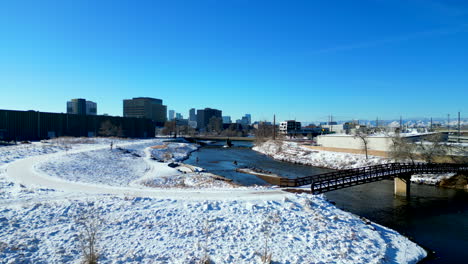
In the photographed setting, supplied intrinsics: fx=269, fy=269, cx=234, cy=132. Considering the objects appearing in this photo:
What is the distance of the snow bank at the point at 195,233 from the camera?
39.0 ft

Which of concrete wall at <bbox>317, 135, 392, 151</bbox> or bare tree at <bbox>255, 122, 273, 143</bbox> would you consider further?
bare tree at <bbox>255, 122, 273, 143</bbox>

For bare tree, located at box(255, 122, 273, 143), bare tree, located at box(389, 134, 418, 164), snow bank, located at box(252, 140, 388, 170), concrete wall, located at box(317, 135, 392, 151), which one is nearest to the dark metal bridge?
bare tree, located at box(389, 134, 418, 164)

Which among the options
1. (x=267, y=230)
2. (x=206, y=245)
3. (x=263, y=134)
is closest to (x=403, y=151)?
(x=267, y=230)

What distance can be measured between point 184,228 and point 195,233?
0.71m

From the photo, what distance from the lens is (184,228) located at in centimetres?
1424

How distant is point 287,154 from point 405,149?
2645cm

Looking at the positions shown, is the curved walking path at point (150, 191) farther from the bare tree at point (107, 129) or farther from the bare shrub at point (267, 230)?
the bare tree at point (107, 129)

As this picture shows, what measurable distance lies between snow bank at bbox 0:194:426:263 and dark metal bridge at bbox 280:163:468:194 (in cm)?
550

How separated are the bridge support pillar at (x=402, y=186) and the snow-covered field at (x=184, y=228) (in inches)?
572

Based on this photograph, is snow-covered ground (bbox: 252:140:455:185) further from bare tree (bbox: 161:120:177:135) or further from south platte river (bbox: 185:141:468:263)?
bare tree (bbox: 161:120:177:135)

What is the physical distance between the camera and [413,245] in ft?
52.2

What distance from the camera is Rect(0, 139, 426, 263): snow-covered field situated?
39.5ft

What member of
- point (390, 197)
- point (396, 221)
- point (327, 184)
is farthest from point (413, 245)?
point (390, 197)

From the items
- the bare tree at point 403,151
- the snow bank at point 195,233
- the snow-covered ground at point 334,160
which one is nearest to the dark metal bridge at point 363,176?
the snow-covered ground at point 334,160
